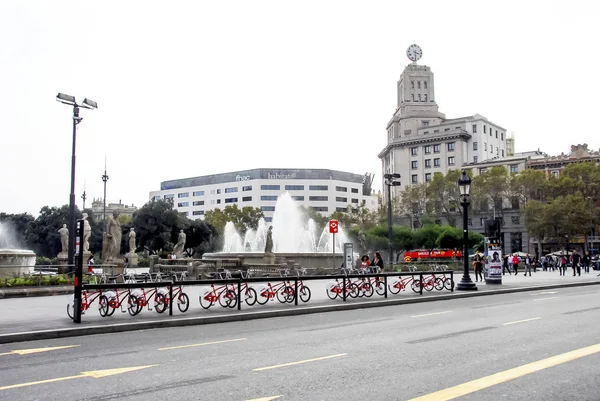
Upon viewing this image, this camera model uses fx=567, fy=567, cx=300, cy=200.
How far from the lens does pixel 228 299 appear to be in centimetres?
1612

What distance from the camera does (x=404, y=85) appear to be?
389ft

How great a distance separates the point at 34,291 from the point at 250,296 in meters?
9.93

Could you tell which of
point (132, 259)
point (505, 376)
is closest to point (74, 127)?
point (505, 376)

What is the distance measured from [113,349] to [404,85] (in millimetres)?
114477

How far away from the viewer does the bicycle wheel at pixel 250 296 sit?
54.7 ft

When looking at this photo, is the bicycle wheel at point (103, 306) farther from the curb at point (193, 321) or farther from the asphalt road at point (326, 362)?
the asphalt road at point (326, 362)

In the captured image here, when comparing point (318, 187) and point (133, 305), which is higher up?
point (318, 187)

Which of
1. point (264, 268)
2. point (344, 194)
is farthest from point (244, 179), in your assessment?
point (264, 268)

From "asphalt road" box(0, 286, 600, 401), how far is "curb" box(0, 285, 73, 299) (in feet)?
35.7

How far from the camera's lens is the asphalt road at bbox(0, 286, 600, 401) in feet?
21.5

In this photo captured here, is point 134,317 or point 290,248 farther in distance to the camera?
point 290,248

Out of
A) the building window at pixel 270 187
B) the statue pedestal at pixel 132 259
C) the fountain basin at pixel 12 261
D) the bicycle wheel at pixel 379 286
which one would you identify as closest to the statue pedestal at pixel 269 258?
the fountain basin at pixel 12 261

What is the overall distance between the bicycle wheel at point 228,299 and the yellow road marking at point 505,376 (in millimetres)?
9486

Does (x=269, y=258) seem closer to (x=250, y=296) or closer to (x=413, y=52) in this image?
(x=250, y=296)
